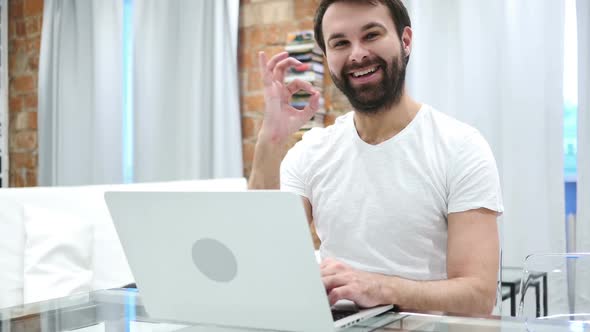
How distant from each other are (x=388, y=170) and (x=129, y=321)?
Answer: 75cm

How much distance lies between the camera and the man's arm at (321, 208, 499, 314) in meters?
1.19

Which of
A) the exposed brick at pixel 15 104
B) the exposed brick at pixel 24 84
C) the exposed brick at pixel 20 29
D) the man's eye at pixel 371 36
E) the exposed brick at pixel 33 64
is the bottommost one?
the man's eye at pixel 371 36

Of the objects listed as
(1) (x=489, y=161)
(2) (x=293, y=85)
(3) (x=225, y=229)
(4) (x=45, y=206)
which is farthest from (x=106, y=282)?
(3) (x=225, y=229)

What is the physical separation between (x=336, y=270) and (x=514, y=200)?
2.00 metres

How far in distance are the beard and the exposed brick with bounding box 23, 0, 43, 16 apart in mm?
3455

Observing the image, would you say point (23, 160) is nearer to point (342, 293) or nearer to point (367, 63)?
point (367, 63)

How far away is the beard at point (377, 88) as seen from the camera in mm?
1556

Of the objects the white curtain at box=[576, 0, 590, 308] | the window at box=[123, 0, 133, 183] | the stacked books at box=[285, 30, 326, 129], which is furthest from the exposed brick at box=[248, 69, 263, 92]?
the white curtain at box=[576, 0, 590, 308]

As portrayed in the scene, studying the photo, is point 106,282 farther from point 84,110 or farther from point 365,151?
point 84,110

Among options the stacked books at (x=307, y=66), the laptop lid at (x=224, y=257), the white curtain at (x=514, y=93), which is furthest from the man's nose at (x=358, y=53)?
the stacked books at (x=307, y=66)

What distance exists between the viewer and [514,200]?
2.87 metres

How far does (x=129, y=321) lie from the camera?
0.98 m

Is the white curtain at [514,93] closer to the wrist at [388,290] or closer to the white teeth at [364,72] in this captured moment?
the white teeth at [364,72]

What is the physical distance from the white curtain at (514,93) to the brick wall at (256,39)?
32.5 inches
